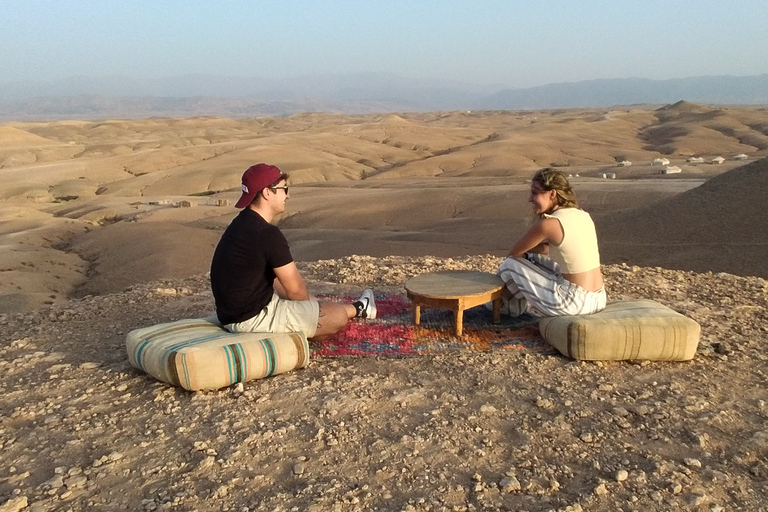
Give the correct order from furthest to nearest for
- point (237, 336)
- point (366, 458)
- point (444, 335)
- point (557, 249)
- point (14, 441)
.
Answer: point (444, 335) → point (557, 249) → point (237, 336) → point (14, 441) → point (366, 458)

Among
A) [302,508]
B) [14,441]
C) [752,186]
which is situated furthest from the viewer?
[752,186]

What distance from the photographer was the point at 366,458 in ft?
11.5

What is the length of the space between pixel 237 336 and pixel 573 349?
8.03 feet

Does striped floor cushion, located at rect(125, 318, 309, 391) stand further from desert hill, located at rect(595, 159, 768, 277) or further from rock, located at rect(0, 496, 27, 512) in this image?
desert hill, located at rect(595, 159, 768, 277)

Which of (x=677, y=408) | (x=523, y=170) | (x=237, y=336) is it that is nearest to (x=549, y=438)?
(x=677, y=408)

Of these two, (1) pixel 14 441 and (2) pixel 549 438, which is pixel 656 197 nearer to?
(2) pixel 549 438

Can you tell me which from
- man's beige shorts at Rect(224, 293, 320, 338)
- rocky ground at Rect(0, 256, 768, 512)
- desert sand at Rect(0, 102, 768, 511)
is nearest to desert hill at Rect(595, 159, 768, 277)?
desert sand at Rect(0, 102, 768, 511)

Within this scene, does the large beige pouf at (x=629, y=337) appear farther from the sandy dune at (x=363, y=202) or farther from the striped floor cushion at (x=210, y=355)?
the sandy dune at (x=363, y=202)

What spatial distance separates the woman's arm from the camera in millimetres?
4730

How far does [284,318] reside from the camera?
4.71 meters

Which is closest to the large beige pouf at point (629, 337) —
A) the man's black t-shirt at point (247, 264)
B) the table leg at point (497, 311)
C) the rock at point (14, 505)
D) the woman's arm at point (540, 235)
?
the woman's arm at point (540, 235)

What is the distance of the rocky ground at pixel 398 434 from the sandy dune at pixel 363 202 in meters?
6.29

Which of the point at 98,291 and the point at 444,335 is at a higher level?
the point at 444,335

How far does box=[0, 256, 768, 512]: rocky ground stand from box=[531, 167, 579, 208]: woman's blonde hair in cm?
120
